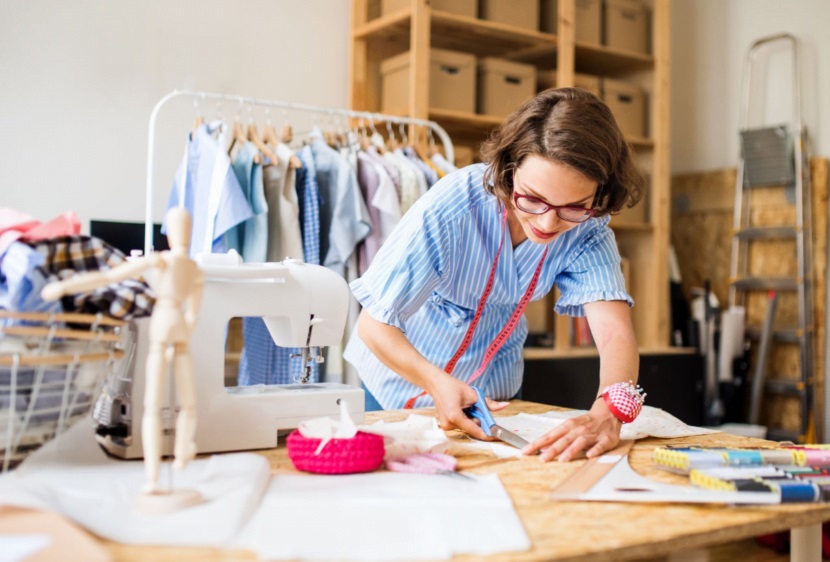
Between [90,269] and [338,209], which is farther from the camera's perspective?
[338,209]

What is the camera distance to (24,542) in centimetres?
74

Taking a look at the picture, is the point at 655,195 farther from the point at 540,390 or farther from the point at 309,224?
the point at 309,224

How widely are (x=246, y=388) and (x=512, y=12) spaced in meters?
3.05

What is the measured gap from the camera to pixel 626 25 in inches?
172

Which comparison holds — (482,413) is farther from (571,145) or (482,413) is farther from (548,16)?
(548,16)

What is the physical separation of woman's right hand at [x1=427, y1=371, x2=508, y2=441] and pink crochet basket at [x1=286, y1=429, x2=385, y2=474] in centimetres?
29

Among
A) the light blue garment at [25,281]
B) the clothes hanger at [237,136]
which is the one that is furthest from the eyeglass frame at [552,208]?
the clothes hanger at [237,136]

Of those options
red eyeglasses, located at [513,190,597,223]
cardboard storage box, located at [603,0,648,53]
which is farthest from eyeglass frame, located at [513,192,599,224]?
cardboard storage box, located at [603,0,648,53]

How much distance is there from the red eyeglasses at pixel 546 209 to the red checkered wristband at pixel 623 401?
318 mm

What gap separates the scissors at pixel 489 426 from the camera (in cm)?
132

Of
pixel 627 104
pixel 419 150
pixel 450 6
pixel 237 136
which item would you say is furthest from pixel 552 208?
pixel 627 104

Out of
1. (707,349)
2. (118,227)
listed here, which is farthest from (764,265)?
(118,227)

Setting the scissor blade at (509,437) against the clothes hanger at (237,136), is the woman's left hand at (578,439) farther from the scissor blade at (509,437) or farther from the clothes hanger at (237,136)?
the clothes hanger at (237,136)

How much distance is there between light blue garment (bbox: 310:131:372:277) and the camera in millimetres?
3041
